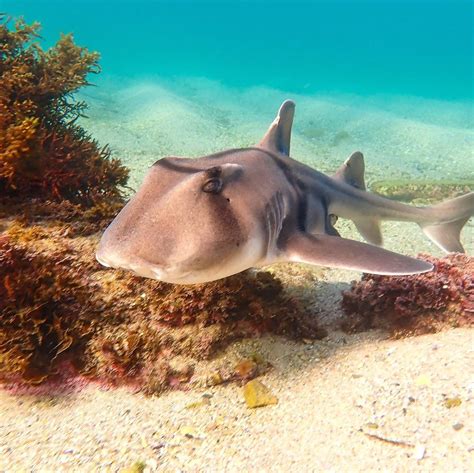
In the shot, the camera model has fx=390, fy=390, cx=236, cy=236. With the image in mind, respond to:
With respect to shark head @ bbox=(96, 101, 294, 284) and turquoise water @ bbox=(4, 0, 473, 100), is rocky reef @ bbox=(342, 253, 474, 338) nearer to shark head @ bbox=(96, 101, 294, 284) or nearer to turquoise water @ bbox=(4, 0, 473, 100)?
shark head @ bbox=(96, 101, 294, 284)

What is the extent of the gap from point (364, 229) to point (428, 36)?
207130 mm

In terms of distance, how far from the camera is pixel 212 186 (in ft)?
9.02

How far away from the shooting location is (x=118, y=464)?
247 cm

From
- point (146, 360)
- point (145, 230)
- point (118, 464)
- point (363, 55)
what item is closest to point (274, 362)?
point (146, 360)

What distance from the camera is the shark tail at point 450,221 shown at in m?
5.76

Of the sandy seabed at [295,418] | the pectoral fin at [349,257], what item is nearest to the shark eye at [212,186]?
the pectoral fin at [349,257]

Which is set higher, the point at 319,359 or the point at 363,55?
the point at 363,55

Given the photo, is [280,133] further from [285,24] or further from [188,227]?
[285,24]

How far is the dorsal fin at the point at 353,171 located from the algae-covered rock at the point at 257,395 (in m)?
3.33

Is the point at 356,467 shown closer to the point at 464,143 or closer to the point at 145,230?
the point at 145,230

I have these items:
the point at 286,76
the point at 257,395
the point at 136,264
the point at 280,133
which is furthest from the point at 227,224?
the point at 286,76

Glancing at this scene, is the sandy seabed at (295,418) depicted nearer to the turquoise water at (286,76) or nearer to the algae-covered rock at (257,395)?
the algae-covered rock at (257,395)

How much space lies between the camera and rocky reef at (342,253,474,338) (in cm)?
374

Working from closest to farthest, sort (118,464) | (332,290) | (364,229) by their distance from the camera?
(118,464) → (332,290) → (364,229)
